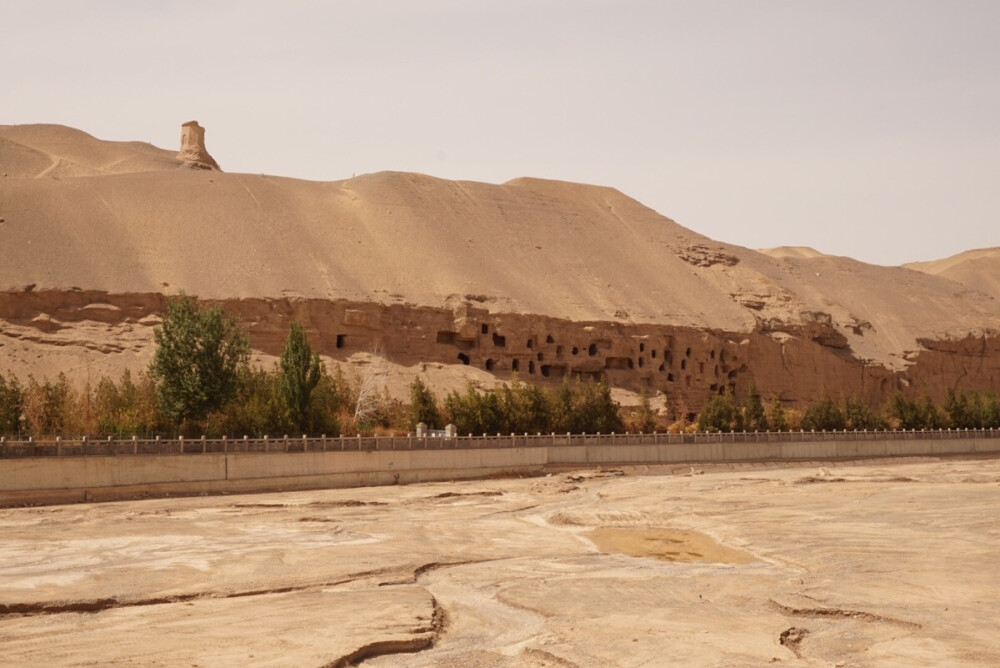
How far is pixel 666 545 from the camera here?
26125mm

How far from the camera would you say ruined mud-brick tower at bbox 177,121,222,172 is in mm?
93125

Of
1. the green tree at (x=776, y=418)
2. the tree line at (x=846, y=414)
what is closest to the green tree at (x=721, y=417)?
the tree line at (x=846, y=414)

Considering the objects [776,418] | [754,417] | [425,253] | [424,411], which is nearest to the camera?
[424,411]

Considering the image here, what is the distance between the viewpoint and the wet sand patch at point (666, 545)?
24.0 metres

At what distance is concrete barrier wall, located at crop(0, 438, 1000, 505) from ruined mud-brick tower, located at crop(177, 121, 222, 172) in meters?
57.1

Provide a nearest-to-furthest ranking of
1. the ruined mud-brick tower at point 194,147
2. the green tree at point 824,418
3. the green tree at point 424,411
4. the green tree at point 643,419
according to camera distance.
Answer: the green tree at point 424,411 < the green tree at point 643,419 < the green tree at point 824,418 < the ruined mud-brick tower at point 194,147

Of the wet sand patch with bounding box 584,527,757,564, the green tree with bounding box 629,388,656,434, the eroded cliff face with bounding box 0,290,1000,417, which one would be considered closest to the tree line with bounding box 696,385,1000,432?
the green tree with bounding box 629,388,656,434

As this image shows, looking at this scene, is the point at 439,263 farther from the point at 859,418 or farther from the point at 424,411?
the point at 859,418

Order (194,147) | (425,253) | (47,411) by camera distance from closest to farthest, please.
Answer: (47,411) < (425,253) < (194,147)

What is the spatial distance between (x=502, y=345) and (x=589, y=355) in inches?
217

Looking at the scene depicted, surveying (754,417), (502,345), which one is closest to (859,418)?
(754,417)

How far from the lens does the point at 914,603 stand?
59.2 feet

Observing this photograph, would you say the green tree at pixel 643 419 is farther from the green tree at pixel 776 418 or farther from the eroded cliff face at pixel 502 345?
the green tree at pixel 776 418

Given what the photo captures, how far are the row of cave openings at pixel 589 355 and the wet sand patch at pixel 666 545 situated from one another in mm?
33670
